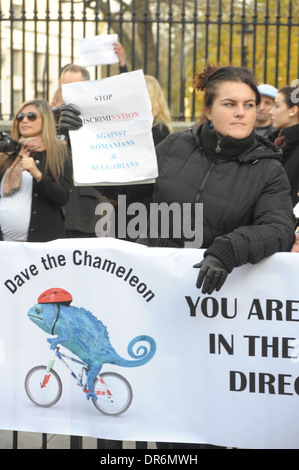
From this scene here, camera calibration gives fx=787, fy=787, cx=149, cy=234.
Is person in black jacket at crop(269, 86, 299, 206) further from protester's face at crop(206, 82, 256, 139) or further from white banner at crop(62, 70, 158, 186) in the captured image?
white banner at crop(62, 70, 158, 186)

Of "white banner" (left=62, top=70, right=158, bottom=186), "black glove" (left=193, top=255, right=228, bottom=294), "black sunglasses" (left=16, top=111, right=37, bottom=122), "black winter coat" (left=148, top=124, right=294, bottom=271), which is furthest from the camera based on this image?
"black sunglasses" (left=16, top=111, right=37, bottom=122)

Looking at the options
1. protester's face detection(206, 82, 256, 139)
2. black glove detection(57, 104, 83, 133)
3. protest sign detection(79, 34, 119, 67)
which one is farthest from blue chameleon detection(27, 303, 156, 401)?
protest sign detection(79, 34, 119, 67)

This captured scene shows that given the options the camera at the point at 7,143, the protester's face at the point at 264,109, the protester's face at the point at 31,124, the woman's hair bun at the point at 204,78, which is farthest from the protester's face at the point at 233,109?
the protester's face at the point at 264,109

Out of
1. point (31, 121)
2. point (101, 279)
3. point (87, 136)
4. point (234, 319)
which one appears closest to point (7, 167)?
point (31, 121)

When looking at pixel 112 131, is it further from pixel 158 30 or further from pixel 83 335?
pixel 158 30

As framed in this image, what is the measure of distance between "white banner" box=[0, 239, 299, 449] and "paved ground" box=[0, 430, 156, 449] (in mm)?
970

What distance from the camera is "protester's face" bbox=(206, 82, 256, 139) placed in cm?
382

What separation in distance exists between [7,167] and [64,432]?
272 centimetres

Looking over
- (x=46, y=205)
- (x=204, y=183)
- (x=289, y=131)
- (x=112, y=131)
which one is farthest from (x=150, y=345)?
(x=289, y=131)

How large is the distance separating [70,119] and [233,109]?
0.81m

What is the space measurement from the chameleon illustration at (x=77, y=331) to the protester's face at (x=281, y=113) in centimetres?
285

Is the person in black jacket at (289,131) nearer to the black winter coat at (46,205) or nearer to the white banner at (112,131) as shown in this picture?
the black winter coat at (46,205)

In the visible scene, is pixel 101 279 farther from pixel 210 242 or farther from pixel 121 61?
pixel 121 61
